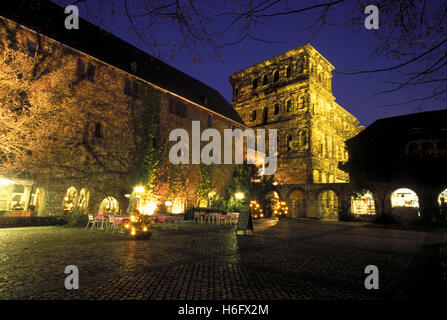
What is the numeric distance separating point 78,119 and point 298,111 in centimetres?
2567

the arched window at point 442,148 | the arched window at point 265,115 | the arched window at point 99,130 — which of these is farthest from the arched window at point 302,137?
the arched window at point 99,130

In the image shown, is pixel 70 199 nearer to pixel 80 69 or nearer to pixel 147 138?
pixel 147 138

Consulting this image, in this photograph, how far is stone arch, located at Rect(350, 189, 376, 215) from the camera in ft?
73.4

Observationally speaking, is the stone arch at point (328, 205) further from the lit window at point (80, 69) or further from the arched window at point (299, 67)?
the lit window at point (80, 69)

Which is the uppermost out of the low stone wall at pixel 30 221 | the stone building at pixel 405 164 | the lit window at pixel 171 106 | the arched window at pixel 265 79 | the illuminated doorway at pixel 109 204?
the arched window at pixel 265 79

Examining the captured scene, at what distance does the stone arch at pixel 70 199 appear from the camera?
15.9 metres

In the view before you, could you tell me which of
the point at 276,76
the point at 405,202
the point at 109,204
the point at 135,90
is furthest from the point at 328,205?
the point at 135,90

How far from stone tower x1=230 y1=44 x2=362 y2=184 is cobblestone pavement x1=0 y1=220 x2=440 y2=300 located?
Answer: 77.1 ft

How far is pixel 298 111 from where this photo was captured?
1276 inches

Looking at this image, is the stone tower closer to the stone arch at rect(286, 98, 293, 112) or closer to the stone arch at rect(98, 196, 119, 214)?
the stone arch at rect(286, 98, 293, 112)

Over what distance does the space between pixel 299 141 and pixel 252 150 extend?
6163 millimetres

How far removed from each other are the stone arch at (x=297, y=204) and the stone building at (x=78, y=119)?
12179 mm

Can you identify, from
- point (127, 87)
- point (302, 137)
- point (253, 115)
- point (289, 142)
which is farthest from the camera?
point (253, 115)

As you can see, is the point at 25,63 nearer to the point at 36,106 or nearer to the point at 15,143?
the point at 36,106
